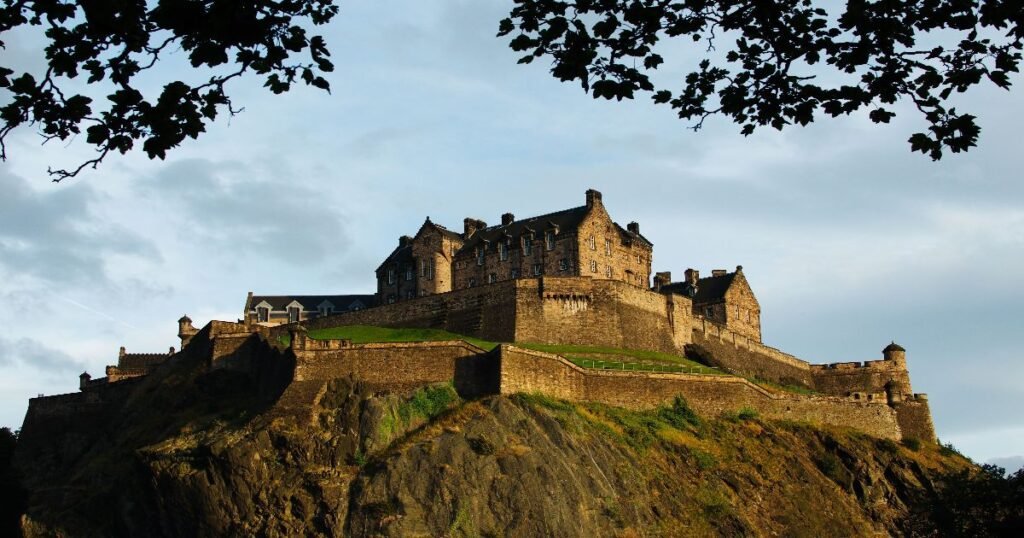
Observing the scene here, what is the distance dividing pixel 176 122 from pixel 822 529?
49.1 m

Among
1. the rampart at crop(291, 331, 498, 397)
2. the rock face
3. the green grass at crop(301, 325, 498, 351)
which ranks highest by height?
the green grass at crop(301, 325, 498, 351)

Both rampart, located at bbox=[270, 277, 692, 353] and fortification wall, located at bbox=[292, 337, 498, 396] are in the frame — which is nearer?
fortification wall, located at bbox=[292, 337, 498, 396]

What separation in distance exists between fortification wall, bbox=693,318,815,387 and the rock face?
12638 millimetres

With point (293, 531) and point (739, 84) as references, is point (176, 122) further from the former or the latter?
point (293, 531)

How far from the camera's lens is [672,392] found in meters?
63.5

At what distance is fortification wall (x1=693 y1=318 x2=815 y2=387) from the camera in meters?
78.0

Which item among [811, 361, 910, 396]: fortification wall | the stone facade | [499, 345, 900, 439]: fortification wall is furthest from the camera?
[811, 361, 910, 396]: fortification wall

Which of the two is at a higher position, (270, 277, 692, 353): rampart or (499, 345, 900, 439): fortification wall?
(270, 277, 692, 353): rampart

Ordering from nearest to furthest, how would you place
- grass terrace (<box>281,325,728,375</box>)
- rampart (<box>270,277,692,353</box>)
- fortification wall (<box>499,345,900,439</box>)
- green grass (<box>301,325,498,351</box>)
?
fortification wall (<box>499,345,900,439</box>), grass terrace (<box>281,325,728,375</box>), green grass (<box>301,325,498,351</box>), rampart (<box>270,277,692,353</box>)

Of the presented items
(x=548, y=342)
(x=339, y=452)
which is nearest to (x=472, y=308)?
(x=548, y=342)

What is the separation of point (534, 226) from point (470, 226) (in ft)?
20.0

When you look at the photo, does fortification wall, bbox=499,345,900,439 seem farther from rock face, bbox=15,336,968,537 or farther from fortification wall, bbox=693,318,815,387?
fortification wall, bbox=693,318,815,387

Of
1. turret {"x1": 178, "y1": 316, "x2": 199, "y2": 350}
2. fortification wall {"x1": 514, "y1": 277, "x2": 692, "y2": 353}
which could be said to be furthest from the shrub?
turret {"x1": 178, "y1": 316, "x2": 199, "y2": 350}

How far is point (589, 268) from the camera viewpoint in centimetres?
7581
